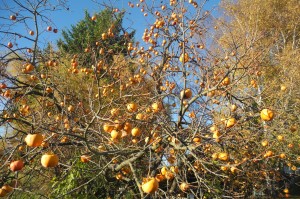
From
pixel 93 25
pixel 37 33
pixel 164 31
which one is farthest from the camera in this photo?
pixel 93 25

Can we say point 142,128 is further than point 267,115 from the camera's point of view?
Yes

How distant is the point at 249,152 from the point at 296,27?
943 cm

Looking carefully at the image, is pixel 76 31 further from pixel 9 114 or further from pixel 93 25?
pixel 9 114

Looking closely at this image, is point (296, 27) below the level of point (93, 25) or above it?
below

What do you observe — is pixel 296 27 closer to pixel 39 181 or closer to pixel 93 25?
pixel 93 25

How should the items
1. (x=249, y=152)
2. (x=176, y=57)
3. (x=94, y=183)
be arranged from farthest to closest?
(x=176, y=57) < (x=249, y=152) < (x=94, y=183)

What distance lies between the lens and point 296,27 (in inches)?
455

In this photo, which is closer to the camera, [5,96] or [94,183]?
[5,96]

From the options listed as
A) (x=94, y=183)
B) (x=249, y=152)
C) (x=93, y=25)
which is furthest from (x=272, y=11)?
(x=94, y=183)

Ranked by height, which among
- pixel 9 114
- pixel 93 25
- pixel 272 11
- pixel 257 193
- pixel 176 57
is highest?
pixel 93 25

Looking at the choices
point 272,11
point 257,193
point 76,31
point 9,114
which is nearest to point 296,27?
point 272,11

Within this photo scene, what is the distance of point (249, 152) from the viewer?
4.45 meters

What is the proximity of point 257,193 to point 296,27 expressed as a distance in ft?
28.4

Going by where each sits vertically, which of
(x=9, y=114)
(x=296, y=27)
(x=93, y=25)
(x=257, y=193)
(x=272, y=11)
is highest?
(x=93, y=25)
